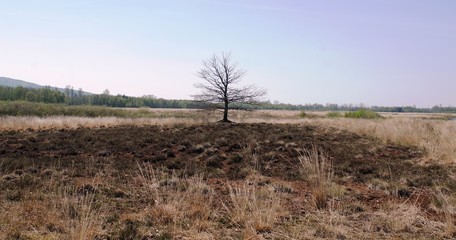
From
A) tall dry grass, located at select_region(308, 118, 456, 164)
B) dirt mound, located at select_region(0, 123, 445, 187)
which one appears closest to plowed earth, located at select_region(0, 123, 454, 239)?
dirt mound, located at select_region(0, 123, 445, 187)

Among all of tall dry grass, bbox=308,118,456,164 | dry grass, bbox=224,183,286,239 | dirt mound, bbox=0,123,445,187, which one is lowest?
dirt mound, bbox=0,123,445,187

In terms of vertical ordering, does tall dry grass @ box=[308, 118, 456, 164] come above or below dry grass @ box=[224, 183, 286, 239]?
above

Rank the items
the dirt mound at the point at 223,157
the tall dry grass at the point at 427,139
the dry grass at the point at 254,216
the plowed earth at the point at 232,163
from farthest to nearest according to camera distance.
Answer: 1. the tall dry grass at the point at 427,139
2. the dirt mound at the point at 223,157
3. the plowed earth at the point at 232,163
4. the dry grass at the point at 254,216

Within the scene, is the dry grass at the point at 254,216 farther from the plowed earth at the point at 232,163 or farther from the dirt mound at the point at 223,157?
the dirt mound at the point at 223,157

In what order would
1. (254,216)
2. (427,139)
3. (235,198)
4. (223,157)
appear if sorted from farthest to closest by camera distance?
(427,139), (223,157), (235,198), (254,216)

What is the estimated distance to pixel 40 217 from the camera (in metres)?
4.47

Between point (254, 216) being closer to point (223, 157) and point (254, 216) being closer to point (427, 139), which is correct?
point (223, 157)

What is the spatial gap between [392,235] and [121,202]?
13.3ft

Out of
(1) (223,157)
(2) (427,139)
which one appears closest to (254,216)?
(1) (223,157)

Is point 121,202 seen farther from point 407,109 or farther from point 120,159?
point 407,109

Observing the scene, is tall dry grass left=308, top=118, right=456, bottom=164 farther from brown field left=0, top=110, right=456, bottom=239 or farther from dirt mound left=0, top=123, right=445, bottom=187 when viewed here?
dirt mound left=0, top=123, right=445, bottom=187

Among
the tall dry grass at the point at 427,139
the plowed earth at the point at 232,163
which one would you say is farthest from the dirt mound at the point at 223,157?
the tall dry grass at the point at 427,139

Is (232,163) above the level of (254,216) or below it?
below

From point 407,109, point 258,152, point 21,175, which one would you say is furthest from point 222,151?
point 407,109
